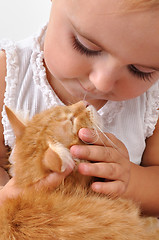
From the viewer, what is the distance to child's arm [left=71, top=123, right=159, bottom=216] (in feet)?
1.92

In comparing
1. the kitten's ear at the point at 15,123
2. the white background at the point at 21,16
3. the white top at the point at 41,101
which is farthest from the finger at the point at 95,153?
the white background at the point at 21,16

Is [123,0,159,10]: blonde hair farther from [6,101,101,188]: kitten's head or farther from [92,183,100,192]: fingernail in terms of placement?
[92,183,100,192]: fingernail

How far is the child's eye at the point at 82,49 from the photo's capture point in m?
0.60

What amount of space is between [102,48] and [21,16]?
0.97 metres

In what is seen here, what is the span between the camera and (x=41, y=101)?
38.2 inches

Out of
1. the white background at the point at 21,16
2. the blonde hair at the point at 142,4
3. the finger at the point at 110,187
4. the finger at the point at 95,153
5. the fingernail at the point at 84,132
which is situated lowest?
the finger at the point at 110,187

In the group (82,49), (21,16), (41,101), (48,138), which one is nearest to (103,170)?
(48,138)

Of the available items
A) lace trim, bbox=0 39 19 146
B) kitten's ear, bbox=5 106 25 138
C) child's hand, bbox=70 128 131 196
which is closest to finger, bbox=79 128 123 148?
child's hand, bbox=70 128 131 196

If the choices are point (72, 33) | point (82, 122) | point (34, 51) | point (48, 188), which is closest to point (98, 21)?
point (72, 33)

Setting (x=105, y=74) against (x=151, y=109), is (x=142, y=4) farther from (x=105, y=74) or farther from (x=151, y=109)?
(x=151, y=109)

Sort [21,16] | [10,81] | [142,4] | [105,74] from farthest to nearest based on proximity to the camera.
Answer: [21,16]
[10,81]
[105,74]
[142,4]

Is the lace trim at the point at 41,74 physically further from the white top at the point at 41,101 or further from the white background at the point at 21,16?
the white background at the point at 21,16

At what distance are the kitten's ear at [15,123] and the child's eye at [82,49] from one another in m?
0.19

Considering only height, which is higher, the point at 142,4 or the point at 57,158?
the point at 142,4
